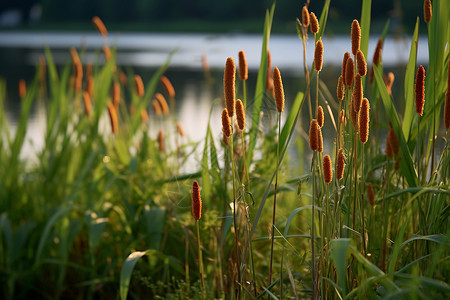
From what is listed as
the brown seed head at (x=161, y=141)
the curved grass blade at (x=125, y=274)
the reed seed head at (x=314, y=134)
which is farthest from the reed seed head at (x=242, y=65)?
the brown seed head at (x=161, y=141)

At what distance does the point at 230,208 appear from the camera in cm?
153

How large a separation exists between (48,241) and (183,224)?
70cm

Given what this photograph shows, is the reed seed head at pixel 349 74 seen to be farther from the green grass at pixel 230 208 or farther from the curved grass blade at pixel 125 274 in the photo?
the curved grass blade at pixel 125 274

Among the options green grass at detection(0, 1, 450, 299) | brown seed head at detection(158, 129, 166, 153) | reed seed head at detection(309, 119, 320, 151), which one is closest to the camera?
reed seed head at detection(309, 119, 320, 151)

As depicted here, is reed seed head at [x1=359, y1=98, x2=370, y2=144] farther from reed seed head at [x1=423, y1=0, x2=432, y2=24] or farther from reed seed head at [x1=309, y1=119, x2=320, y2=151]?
reed seed head at [x1=423, y1=0, x2=432, y2=24]

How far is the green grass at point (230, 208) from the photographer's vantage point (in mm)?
1187

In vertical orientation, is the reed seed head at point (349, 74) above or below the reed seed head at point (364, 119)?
above

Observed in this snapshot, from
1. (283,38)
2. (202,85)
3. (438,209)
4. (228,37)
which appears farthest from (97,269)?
(283,38)

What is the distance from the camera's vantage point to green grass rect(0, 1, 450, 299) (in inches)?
46.7

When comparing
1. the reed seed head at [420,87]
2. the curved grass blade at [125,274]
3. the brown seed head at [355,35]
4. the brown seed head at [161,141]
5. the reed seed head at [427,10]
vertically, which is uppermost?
the reed seed head at [427,10]

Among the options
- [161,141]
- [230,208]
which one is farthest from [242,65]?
[161,141]

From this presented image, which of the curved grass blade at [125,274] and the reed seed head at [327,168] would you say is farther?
the curved grass blade at [125,274]

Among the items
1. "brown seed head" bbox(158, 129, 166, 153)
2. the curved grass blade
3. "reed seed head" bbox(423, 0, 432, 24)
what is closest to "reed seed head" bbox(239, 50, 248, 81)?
"reed seed head" bbox(423, 0, 432, 24)

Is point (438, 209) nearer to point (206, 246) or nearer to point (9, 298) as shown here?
point (206, 246)
